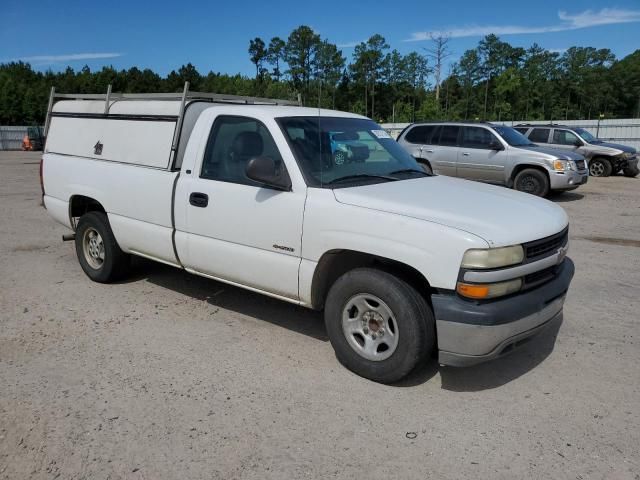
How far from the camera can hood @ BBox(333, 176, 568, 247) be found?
3.32 m

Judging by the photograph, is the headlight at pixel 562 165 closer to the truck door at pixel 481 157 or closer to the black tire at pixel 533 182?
the black tire at pixel 533 182

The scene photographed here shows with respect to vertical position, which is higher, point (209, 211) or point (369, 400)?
point (209, 211)

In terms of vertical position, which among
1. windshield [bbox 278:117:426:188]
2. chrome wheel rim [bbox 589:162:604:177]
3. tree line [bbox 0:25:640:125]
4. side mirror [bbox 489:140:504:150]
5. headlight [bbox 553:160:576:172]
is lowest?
chrome wheel rim [bbox 589:162:604:177]

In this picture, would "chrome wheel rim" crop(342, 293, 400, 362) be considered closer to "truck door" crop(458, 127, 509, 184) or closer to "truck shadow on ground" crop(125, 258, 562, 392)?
Answer: "truck shadow on ground" crop(125, 258, 562, 392)

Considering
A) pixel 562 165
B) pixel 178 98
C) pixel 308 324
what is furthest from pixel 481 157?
pixel 308 324

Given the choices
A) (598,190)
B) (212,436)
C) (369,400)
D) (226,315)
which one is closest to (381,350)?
(369,400)

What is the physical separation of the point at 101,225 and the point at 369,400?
356cm

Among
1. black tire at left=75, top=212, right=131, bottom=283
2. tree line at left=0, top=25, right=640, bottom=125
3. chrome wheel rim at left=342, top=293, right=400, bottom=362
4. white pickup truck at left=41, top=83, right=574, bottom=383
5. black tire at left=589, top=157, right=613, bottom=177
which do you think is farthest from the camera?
tree line at left=0, top=25, right=640, bottom=125

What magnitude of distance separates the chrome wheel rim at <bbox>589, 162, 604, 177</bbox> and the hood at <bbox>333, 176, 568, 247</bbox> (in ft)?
51.0

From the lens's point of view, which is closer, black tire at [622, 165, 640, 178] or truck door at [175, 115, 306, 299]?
truck door at [175, 115, 306, 299]

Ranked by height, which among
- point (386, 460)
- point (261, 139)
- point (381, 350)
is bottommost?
point (386, 460)

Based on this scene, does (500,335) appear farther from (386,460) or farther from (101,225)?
(101,225)

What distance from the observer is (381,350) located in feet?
12.2

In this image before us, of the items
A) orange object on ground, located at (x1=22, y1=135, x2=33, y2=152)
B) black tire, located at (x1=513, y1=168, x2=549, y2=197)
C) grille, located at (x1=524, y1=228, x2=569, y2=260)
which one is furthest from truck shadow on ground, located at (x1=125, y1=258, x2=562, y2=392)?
orange object on ground, located at (x1=22, y1=135, x2=33, y2=152)
